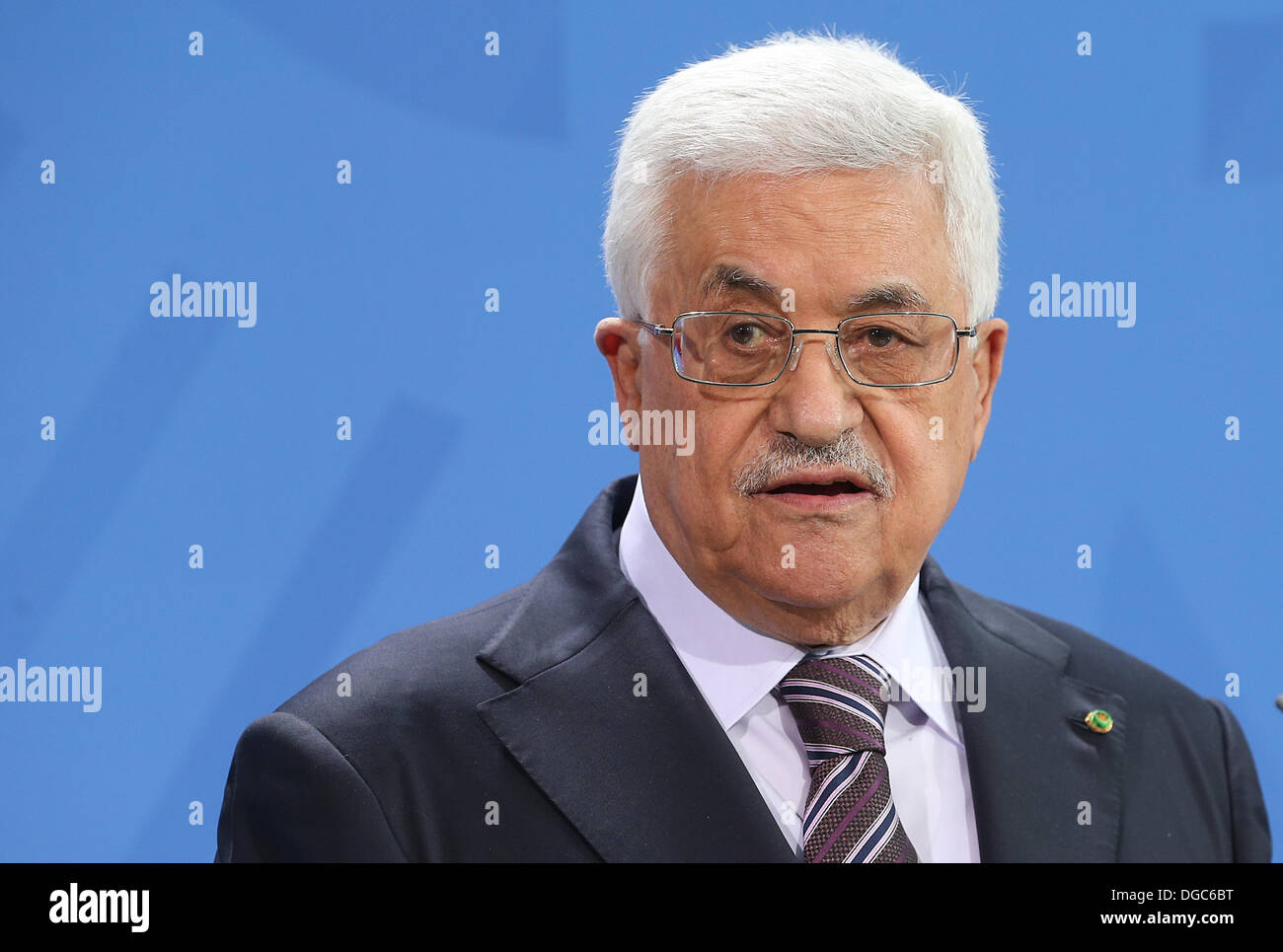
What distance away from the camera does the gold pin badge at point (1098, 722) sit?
220cm

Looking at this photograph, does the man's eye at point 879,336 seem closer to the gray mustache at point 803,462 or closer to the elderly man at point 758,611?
the elderly man at point 758,611

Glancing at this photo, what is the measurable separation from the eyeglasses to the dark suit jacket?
39 cm

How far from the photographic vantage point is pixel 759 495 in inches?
76.2

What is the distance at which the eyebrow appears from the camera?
1.89m

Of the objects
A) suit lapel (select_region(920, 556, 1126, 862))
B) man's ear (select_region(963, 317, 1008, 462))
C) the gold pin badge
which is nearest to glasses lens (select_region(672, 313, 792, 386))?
man's ear (select_region(963, 317, 1008, 462))

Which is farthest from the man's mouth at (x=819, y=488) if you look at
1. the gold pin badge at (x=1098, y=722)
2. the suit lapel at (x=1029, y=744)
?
the gold pin badge at (x=1098, y=722)

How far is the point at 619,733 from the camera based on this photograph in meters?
1.98

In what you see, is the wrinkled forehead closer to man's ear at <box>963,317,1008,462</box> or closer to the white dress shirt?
man's ear at <box>963,317,1008,462</box>
